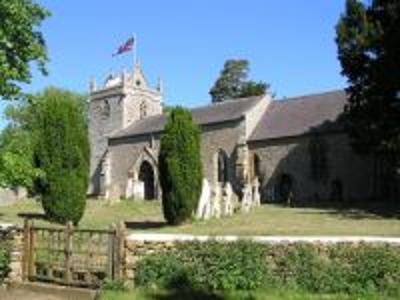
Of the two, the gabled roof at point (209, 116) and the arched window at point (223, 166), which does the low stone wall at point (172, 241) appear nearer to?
the gabled roof at point (209, 116)

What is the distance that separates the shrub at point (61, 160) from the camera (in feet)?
94.7

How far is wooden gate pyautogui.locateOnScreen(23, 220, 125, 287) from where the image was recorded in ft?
48.8

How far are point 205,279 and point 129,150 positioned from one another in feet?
158

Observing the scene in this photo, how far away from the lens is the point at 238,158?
5269 centimetres

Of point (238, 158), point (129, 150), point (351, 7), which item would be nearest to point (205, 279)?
point (351, 7)

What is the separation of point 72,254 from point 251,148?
3739 centimetres

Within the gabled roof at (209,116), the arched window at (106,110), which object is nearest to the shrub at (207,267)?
the gabled roof at (209,116)

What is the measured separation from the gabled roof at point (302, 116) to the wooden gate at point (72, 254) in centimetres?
3283

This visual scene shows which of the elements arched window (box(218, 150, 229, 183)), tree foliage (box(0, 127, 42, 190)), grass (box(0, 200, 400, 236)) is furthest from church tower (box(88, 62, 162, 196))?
tree foliage (box(0, 127, 42, 190))

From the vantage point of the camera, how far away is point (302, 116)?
2010 inches

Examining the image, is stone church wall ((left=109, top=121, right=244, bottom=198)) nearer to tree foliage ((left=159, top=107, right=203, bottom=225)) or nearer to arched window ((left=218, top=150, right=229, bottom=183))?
arched window ((left=218, top=150, right=229, bottom=183))

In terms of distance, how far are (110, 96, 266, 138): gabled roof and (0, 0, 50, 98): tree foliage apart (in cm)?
2882

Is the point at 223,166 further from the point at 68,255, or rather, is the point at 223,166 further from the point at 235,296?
the point at 235,296

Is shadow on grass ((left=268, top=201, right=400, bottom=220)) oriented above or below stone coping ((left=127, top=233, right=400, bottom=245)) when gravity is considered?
above
